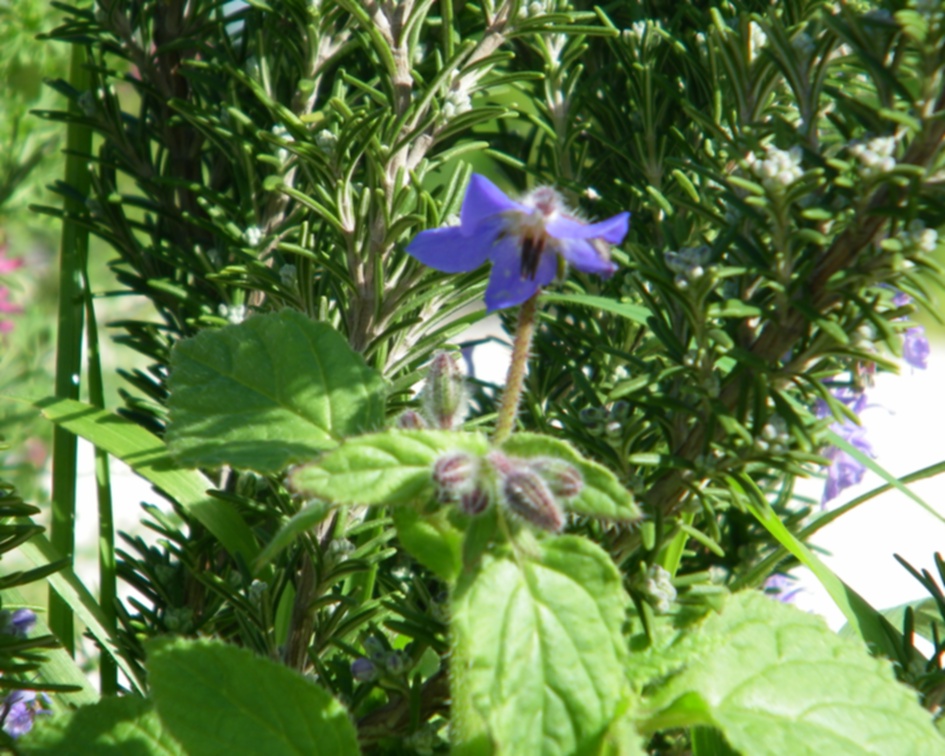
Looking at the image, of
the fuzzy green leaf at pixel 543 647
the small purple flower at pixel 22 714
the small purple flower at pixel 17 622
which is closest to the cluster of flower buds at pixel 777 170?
the fuzzy green leaf at pixel 543 647

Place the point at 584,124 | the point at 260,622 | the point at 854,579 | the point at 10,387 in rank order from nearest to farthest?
the point at 260,622 → the point at 584,124 → the point at 10,387 → the point at 854,579

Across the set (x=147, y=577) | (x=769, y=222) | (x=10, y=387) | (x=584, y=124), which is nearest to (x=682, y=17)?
(x=584, y=124)

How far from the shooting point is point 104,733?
2.72ft

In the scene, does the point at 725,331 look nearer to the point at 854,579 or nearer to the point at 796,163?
the point at 796,163

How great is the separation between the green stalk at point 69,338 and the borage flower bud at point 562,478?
673 millimetres

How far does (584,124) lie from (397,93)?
23cm

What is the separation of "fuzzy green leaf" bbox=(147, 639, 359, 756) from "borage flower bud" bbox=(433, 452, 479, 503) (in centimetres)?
24

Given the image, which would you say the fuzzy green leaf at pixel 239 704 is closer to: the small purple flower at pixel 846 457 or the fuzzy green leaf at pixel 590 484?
the fuzzy green leaf at pixel 590 484

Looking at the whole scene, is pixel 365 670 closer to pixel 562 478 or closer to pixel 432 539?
pixel 432 539

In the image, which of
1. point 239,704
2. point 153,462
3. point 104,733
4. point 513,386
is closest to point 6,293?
point 153,462

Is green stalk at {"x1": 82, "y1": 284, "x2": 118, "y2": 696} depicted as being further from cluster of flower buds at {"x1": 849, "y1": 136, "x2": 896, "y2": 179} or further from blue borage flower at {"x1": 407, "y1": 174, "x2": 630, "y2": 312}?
cluster of flower buds at {"x1": 849, "y1": 136, "x2": 896, "y2": 179}

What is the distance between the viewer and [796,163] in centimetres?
76

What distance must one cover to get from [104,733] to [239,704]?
15cm

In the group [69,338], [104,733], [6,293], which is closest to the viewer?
[104,733]
